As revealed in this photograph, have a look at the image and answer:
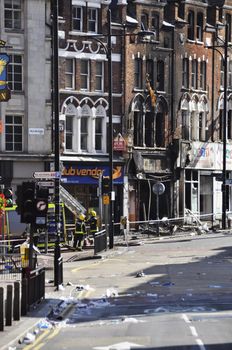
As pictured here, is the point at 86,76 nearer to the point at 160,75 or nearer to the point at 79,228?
the point at 160,75

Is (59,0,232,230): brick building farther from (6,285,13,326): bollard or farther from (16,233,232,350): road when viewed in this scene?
(6,285,13,326): bollard

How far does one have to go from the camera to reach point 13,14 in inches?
1730

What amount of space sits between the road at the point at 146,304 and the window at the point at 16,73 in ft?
49.4

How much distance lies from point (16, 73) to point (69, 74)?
365cm

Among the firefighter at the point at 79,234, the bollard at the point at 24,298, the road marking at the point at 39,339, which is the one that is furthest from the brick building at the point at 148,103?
the road marking at the point at 39,339

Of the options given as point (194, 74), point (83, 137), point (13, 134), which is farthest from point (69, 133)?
point (194, 74)

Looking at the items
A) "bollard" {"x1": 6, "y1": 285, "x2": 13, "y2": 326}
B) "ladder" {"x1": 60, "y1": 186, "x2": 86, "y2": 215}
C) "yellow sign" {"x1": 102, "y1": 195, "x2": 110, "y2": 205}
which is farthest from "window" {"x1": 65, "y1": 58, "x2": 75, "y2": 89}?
"bollard" {"x1": 6, "y1": 285, "x2": 13, "y2": 326}

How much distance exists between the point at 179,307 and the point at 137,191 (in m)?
30.4

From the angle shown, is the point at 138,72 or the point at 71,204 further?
the point at 138,72

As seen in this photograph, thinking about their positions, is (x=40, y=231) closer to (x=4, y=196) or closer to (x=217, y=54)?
(x=4, y=196)

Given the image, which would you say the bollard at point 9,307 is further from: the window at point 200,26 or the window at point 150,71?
the window at point 200,26

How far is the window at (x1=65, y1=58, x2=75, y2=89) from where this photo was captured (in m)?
45.9

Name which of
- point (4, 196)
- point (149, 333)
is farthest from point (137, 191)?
point (149, 333)

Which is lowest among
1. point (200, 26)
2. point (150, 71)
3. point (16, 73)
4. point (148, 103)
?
point (148, 103)
